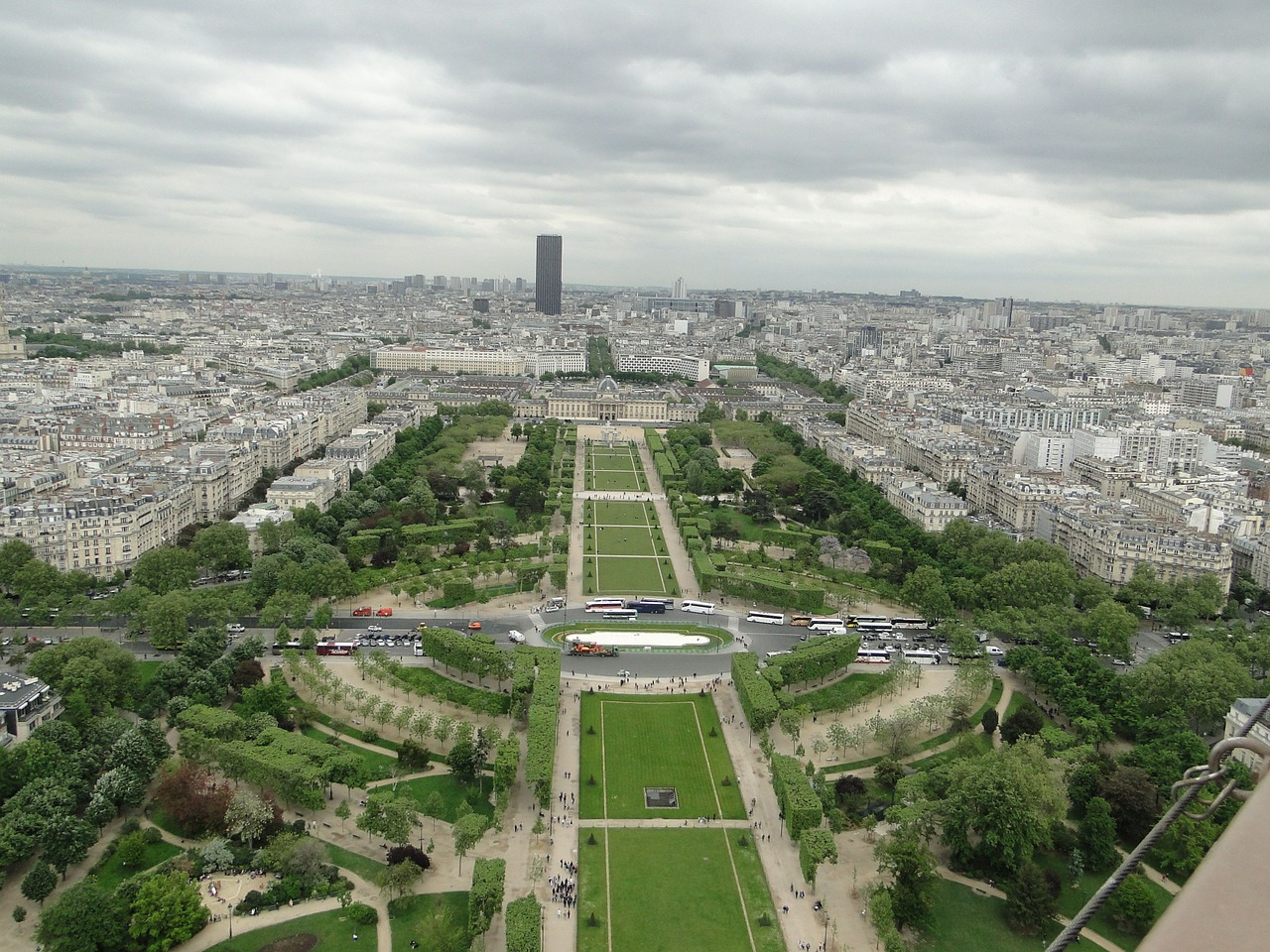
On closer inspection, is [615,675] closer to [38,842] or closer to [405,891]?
[405,891]

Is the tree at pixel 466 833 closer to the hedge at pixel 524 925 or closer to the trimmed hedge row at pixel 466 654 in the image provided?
the hedge at pixel 524 925

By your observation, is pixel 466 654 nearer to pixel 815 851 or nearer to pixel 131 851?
pixel 131 851

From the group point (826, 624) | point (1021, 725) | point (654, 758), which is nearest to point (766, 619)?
point (826, 624)

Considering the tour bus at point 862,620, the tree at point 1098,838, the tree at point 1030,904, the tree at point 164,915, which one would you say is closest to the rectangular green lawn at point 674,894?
the tree at point 1030,904

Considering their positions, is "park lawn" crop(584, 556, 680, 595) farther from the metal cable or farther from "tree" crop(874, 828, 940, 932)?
the metal cable

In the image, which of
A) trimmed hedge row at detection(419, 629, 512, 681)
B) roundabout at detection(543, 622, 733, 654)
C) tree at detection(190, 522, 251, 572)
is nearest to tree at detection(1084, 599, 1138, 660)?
roundabout at detection(543, 622, 733, 654)

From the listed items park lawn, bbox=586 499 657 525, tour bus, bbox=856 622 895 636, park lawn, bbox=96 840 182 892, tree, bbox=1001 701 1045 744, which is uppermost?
park lawn, bbox=586 499 657 525
